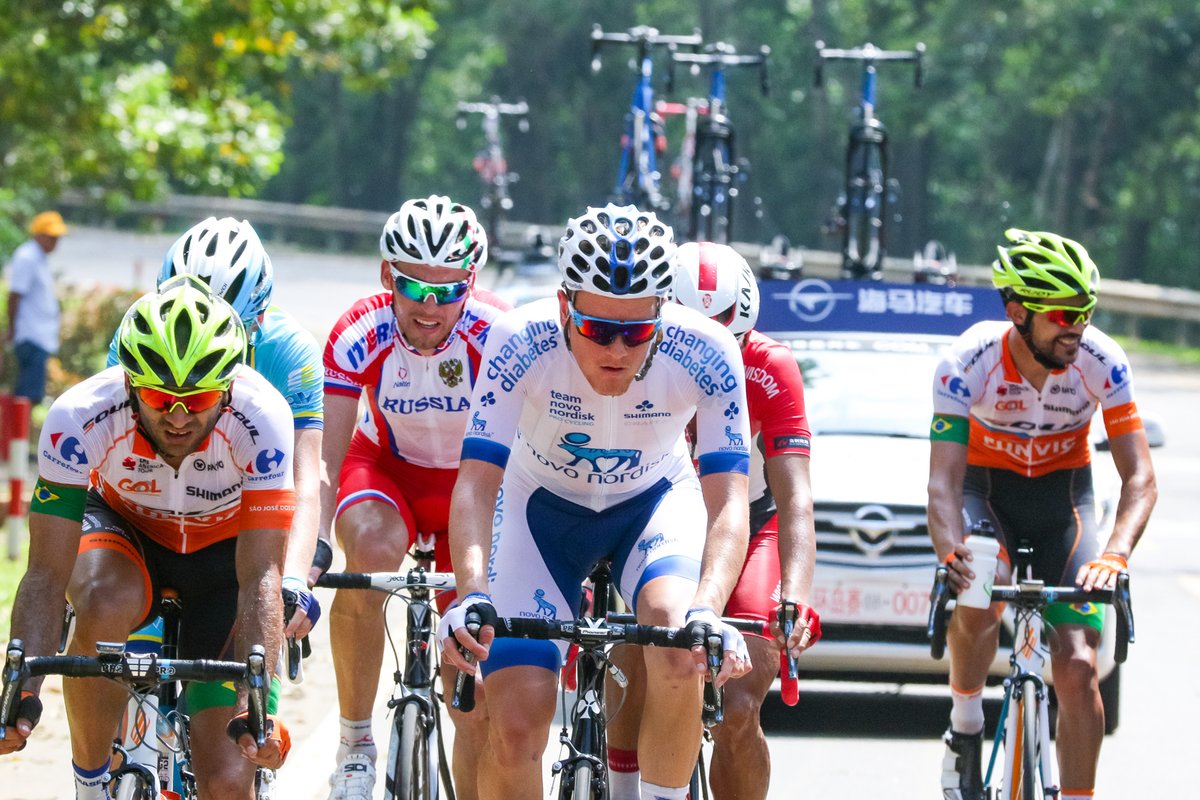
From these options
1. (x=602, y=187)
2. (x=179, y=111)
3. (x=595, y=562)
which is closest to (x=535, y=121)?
(x=602, y=187)

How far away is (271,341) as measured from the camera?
20.6 ft

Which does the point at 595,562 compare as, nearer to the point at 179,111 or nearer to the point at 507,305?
the point at 507,305

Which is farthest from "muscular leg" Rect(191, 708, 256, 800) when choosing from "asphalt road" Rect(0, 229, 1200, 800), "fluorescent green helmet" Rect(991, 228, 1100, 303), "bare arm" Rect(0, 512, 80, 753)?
→ "fluorescent green helmet" Rect(991, 228, 1100, 303)

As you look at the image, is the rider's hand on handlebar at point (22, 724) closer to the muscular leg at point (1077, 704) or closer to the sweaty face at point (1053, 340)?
the muscular leg at point (1077, 704)

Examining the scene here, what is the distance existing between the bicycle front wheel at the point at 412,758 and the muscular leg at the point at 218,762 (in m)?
1.01

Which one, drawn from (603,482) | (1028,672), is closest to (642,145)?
(1028,672)

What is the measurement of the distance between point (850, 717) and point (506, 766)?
461cm

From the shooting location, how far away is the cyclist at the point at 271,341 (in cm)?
595

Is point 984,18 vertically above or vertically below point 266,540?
above

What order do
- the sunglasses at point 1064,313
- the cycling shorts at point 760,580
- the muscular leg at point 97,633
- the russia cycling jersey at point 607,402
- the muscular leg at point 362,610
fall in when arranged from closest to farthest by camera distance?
the muscular leg at point 97,633
the russia cycling jersey at point 607,402
the cycling shorts at point 760,580
the sunglasses at point 1064,313
the muscular leg at point 362,610

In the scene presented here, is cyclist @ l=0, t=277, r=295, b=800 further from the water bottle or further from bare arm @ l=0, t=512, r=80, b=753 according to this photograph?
the water bottle

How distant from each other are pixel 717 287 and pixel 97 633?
228 cm

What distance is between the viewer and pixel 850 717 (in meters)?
9.73

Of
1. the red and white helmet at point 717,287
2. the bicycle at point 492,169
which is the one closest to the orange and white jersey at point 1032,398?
the red and white helmet at point 717,287
